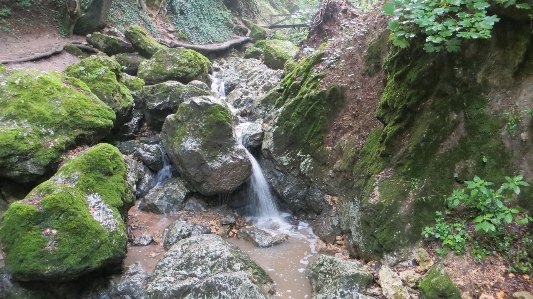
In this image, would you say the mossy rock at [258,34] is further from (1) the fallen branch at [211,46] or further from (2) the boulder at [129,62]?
(2) the boulder at [129,62]

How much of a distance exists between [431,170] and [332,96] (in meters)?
3.20

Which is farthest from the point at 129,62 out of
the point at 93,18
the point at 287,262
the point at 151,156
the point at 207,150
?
the point at 287,262

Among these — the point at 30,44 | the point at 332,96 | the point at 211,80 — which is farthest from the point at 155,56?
the point at 332,96

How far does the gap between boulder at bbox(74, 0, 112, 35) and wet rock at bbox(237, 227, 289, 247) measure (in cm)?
1179

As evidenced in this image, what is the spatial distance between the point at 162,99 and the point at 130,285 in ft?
19.2

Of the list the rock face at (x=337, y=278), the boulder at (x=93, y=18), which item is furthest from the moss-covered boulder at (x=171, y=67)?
the rock face at (x=337, y=278)

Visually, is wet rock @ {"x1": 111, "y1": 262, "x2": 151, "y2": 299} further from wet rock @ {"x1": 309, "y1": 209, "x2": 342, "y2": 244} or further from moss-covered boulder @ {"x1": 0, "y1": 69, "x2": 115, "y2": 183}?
wet rock @ {"x1": 309, "y1": 209, "x2": 342, "y2": 244}

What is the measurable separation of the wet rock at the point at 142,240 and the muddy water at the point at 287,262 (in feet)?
5.16

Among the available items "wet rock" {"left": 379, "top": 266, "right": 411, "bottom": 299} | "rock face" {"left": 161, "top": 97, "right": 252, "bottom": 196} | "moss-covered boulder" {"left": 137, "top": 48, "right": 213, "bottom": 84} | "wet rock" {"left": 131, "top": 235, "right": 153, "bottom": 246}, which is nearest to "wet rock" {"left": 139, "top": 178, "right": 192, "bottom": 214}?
"rock face" {"left": 161, "top": 97, "right": 252, "bottom": 196}

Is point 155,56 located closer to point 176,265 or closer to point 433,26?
point 176,265

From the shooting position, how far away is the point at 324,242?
636 cm

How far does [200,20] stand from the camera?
20.7 m

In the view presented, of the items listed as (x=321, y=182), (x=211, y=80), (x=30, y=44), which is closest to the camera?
(x=321, y=182)

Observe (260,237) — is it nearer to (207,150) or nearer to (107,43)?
(207,150)
